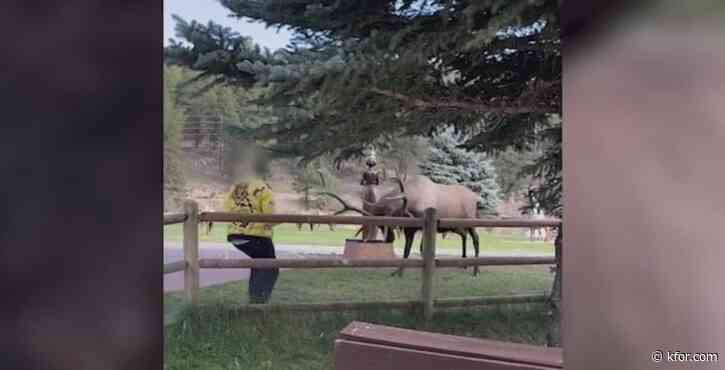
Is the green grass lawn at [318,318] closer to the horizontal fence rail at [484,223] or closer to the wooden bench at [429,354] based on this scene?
the horizontal fence rail at [484,223]

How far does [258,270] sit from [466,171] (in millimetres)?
1485

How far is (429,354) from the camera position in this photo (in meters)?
0.89

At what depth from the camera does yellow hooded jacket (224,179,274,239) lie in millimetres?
2628

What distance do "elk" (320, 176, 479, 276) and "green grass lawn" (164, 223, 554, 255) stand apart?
4 centimetres

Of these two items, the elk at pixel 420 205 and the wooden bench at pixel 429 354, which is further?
the elk at pixel 420 205

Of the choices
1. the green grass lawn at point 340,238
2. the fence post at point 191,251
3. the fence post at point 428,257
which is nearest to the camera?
the fence post at point 191,251

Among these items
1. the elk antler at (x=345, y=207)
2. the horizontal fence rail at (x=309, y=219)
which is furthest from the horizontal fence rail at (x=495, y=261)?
the elk antler at (x=345, y=207)

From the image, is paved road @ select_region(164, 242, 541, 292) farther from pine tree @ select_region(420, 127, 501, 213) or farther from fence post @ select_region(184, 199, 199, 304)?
pine tree @ select_region(420, 127, 501, 213)

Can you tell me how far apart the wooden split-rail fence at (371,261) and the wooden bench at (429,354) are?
1830 millimetres

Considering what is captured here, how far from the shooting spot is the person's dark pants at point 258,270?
9.68 ft

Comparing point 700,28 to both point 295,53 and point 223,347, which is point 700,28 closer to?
point 295,53

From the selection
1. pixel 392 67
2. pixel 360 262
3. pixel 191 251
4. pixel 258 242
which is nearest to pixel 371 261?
pixel 360 262

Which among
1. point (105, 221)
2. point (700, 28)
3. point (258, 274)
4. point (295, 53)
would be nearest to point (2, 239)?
point (105, 221)

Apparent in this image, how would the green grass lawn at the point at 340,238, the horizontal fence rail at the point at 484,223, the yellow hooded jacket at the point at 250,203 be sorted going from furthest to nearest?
1. the horizontal fence rail at the point at 484,223
2. the green grass lawn at the point at 340,238
3. the yellow hooded jacket at the point at 250,203
